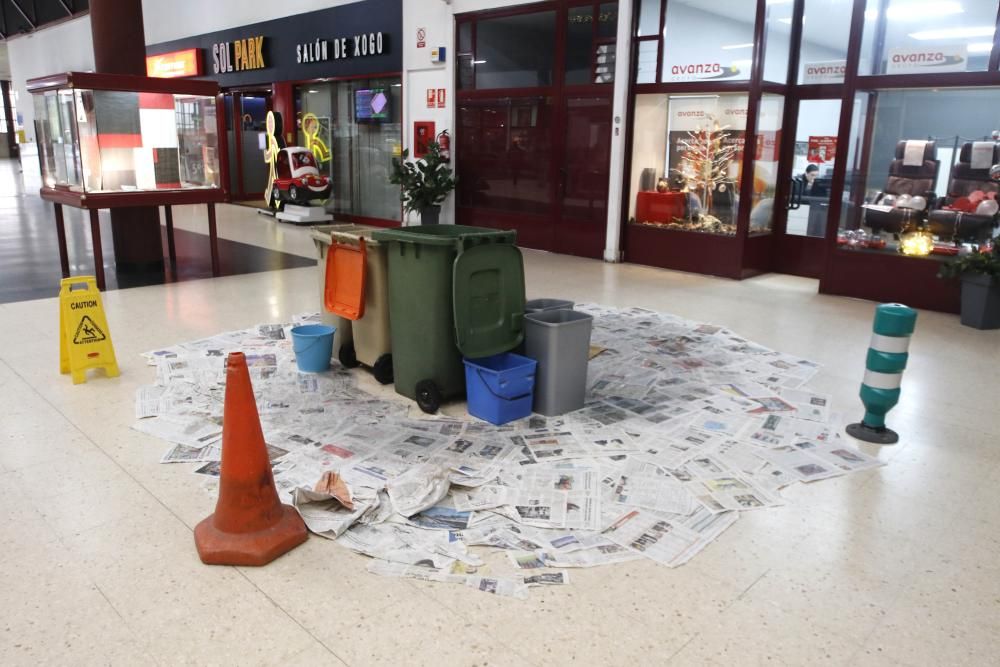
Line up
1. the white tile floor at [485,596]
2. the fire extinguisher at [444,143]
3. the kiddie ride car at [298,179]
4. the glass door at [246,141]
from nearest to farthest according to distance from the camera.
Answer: the white tile floor at [485,596], the fire extinguisher at [444,143], the kiddie ride car at [298,179], the glass door at [246,141]

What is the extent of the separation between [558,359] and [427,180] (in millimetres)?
6695

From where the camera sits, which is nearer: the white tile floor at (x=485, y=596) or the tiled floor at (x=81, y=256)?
the white tile floor at (x=485, y=596)

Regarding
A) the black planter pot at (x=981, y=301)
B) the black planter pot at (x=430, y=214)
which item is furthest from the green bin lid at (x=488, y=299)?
the black planter pot at (x=430, y=214)

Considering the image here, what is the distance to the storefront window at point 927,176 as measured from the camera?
6094 millimetres

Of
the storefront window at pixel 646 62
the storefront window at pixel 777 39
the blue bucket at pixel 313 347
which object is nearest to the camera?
the blue bucket at pixel 313 347

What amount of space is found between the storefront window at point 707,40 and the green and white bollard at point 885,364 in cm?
457

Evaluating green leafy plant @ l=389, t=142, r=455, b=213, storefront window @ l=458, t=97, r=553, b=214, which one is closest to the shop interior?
storefront window @ l=458, t=97, r=553, b=214

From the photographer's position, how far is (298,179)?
11.7 meters

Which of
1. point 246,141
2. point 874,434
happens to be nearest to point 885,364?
point 874,434

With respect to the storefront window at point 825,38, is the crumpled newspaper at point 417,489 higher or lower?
lower

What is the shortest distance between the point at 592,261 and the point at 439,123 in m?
3.21

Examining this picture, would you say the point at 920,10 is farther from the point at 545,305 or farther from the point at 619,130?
the point at 545,305

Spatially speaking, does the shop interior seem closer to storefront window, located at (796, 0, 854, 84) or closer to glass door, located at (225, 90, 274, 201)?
storefront window, located at (796, 0, 854, 84)

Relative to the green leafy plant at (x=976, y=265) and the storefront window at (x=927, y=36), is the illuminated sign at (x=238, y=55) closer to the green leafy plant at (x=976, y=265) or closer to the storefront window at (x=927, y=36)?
the storefront window at (x=927, y=36)
